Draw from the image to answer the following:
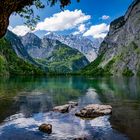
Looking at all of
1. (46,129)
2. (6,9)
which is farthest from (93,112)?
(6,9)

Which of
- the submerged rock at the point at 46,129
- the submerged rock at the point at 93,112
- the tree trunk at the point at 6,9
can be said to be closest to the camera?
the tree trunk at the point at 6,9

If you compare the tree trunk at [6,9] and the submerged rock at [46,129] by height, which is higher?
the tree trunk at [6,9]

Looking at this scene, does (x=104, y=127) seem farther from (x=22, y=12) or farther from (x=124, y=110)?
(x=22, y=12)

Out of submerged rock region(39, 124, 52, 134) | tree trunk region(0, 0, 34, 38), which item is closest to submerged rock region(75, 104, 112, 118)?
submerged rock region(39, 124, 52, 134)

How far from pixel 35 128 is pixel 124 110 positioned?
84.0ft

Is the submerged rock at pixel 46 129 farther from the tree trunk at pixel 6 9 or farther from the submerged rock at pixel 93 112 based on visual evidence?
the tree trunk at pixel 6 9

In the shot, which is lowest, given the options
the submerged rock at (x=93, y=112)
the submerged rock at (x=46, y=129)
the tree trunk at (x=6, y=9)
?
the submerged rock at (x=46, y=129)

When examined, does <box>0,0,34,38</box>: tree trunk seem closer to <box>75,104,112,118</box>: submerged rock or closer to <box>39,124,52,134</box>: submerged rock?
<box>39,124,52,134</box>: submerged rock

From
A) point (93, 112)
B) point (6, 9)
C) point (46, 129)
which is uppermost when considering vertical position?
point (6, 9)

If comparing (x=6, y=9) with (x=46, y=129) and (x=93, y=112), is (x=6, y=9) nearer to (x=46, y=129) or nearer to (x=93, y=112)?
(x=46, y=129)

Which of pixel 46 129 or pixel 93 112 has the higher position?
pixel 93 112

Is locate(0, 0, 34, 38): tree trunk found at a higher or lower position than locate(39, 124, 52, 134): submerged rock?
higher

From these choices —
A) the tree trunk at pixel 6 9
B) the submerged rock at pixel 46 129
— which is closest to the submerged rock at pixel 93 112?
the submerged rock at pixel 46 129

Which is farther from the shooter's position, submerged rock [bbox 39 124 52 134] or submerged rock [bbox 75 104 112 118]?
submerged rock [bbox 75 104 112 118]
